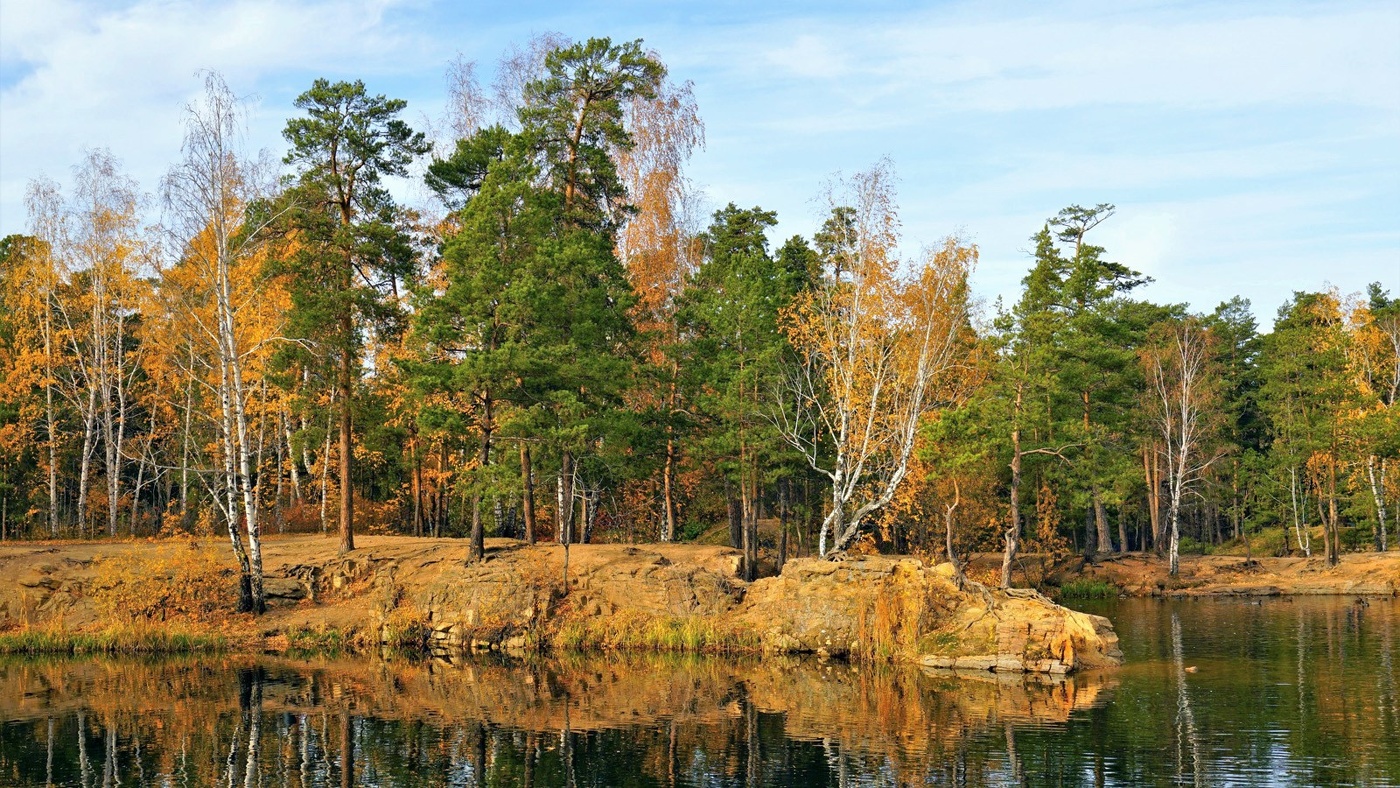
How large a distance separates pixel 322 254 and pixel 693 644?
17.7 m

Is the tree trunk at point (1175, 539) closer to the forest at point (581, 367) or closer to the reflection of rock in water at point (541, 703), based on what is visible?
the forest at point (581, 367)

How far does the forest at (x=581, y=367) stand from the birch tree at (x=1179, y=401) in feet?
1.22

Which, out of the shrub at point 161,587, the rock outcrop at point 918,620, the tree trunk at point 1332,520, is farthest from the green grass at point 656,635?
the tree trunk at point 1332,520

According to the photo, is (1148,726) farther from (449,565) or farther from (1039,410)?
(1039,410)

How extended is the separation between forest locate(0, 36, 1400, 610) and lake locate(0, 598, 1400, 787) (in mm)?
7375

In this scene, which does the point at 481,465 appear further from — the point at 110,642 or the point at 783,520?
the point at 783,520

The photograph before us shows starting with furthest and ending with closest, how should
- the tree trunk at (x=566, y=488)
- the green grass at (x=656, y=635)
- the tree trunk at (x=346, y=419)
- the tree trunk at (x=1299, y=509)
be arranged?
1. the tree trunk at (x=1299, y=509)
2. the tree trunk at (x=566, y=488)
3. the tree trunk at (x=346, y=419)
4. the green grass at (x=656, y=635)

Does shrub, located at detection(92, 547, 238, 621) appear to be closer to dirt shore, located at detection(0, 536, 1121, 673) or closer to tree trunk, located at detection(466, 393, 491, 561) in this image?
dirt shore, located at detection(0, 536, 1121, 673)

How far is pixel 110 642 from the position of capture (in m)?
34.9

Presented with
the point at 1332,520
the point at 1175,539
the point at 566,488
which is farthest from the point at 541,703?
the point at 1332,520

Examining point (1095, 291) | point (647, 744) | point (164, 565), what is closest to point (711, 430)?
point (164, 565)

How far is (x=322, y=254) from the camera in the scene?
124 feet

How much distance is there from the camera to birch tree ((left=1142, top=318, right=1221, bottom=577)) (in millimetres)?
59219

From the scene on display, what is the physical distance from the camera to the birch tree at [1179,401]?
2331 inches
